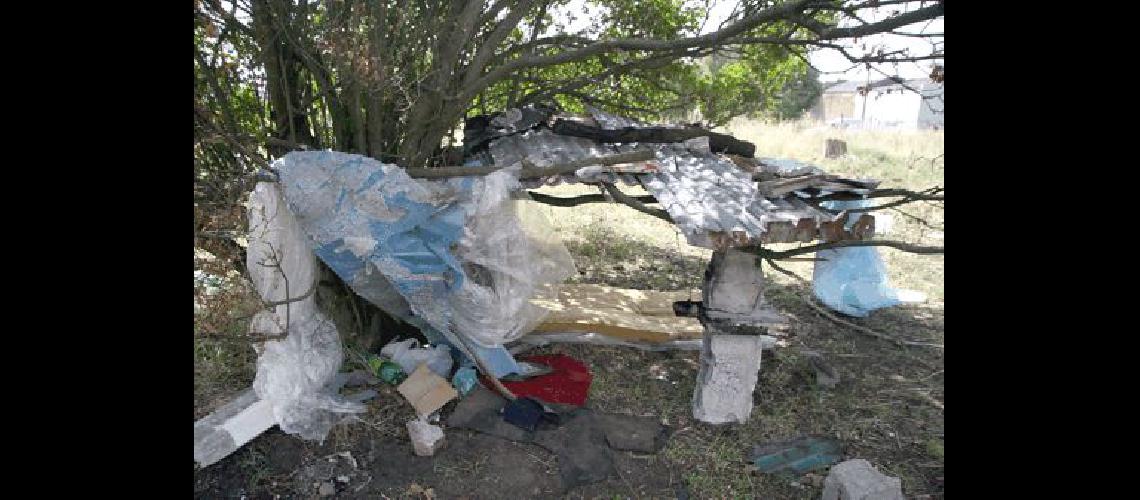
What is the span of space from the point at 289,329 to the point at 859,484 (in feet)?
11.4

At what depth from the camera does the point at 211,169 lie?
Result: 13.9ft

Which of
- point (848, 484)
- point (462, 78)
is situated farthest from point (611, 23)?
point (848, 484)

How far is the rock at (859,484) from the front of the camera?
353 centimetres

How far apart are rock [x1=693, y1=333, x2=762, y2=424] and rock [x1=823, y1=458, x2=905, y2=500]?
0.84 m

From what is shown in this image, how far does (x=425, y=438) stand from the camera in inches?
157

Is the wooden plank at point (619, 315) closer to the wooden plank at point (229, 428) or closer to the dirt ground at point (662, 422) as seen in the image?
the dirt ground at point (662, 422)

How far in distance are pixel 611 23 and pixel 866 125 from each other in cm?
2181

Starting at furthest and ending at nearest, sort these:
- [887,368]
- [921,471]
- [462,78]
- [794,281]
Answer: [794,281], [887,368], [462,78], [921,471]

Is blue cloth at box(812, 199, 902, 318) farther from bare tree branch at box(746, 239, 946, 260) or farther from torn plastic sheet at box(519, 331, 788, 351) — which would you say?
bare tree branch at box(746, 239, 946, 260)

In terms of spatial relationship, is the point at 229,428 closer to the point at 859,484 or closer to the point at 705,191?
the point at 705,191

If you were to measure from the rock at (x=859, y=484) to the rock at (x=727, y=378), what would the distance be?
837 mm

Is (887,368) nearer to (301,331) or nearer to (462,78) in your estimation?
(462,78)

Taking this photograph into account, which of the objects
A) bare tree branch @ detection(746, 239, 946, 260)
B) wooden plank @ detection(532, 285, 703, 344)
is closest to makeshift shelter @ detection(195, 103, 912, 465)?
bare tree branch @ detection(746, 239, 946, 260)

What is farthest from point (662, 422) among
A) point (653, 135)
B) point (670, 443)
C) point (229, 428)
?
point (229, 428)
